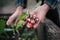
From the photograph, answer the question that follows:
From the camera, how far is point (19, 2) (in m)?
1.30

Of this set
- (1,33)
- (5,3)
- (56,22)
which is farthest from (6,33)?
(56,22)

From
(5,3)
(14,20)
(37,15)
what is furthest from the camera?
(5,3)

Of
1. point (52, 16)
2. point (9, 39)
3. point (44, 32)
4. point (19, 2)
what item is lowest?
point (9, 39)

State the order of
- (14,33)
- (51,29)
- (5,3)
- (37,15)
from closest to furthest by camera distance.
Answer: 1. (37,15)
2. (51,29)
3. (14,33)
4. (5,3)

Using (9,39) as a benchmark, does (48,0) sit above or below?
above

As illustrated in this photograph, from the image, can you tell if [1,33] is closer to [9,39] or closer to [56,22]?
[9,39]

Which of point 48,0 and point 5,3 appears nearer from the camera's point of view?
point 48,0

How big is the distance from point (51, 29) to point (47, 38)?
0.09 m

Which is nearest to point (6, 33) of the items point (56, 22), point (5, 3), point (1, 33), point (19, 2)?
point (1, 33)

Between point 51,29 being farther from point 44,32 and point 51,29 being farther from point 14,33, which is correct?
point 14,33

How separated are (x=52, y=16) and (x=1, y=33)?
0.84m

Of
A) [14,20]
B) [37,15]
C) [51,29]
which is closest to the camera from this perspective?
[37,15]

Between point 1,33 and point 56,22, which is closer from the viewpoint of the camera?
point 56,22

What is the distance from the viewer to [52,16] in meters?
1.90
